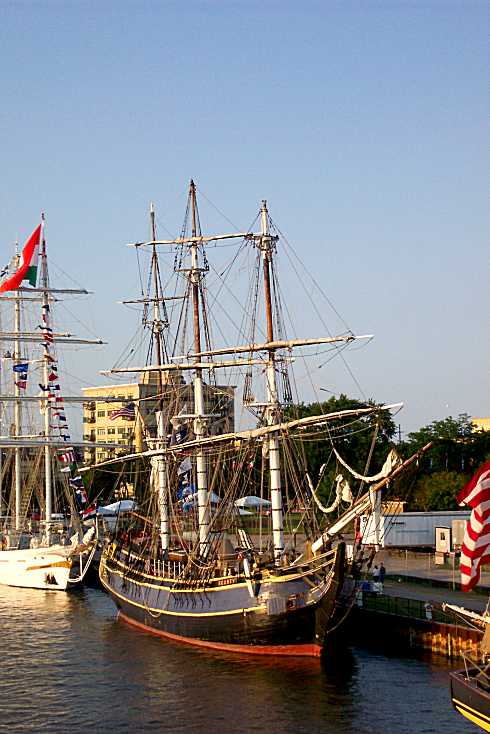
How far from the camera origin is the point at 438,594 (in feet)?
164

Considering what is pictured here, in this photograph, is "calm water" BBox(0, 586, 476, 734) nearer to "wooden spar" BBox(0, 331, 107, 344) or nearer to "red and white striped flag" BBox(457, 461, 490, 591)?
"red and white striped flag" BBox(457, 461, 490, 591)

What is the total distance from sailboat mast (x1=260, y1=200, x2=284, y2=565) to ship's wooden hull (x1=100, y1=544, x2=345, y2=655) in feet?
9.86

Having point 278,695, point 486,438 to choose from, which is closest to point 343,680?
point 278,695

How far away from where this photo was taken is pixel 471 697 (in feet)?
87.1

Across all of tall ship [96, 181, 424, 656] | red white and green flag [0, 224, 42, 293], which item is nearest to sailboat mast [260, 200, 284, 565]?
tall ship [96, 181, 424, 656]

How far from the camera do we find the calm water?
35406 mm

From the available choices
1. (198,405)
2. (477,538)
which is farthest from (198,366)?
(477,538)

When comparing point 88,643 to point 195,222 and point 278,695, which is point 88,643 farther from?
point 195,222

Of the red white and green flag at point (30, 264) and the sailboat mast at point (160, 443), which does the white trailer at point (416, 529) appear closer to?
the sailboat mast at point (160, 443)

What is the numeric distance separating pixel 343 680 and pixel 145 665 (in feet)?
29.9

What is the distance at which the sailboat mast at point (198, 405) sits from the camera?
58.5m

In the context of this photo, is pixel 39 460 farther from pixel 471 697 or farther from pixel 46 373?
pixel 471 697

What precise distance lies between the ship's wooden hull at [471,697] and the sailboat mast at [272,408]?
20.0 metres

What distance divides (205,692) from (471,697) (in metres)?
15.2
